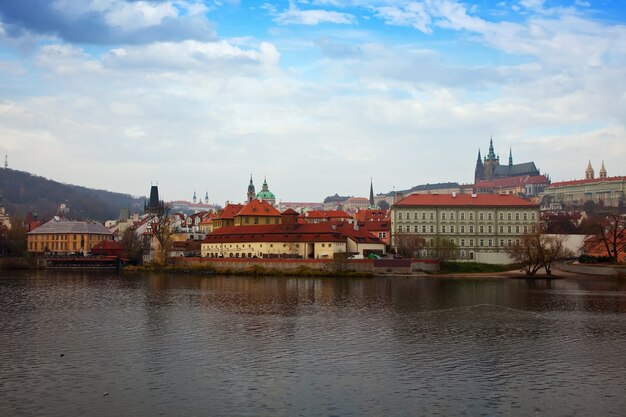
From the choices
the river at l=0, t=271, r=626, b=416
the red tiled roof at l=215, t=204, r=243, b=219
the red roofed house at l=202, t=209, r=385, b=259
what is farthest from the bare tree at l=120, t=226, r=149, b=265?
the river at l=0, t=271, r=626, b=416

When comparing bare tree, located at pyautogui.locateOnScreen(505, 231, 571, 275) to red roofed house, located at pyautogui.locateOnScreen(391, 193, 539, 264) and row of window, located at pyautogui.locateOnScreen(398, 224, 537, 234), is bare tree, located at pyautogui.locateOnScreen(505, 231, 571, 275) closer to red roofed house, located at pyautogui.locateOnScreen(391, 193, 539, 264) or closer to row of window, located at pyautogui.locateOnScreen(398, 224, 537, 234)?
red roofed house, located at pyautogui.locateOnScreen(391, 193, 539, 264)

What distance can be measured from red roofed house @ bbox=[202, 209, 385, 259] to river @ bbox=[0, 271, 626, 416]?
33565 millimetres

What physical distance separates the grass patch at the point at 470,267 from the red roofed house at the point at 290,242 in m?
9.65

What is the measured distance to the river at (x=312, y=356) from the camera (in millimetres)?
21328

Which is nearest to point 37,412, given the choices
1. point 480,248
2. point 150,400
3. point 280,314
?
point 150,400

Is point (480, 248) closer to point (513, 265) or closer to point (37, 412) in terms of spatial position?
point (513, 265)

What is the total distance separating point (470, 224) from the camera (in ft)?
312

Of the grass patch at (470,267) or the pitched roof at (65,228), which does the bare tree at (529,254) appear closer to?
the grass patch at (470,267)

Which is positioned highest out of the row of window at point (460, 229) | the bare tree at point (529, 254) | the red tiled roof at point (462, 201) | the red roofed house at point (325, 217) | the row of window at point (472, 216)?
the red tiled roof at point (462, 201)

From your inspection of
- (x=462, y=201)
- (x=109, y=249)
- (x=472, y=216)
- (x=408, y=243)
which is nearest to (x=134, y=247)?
(x=109, y=249)

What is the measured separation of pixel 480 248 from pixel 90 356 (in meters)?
74.0

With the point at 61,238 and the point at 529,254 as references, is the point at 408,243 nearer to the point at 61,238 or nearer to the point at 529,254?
the point at 529,254

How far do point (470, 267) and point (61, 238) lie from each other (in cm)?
7298

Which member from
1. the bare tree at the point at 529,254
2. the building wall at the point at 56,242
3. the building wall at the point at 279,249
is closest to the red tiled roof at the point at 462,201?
the bare tree at the point at 529,254
